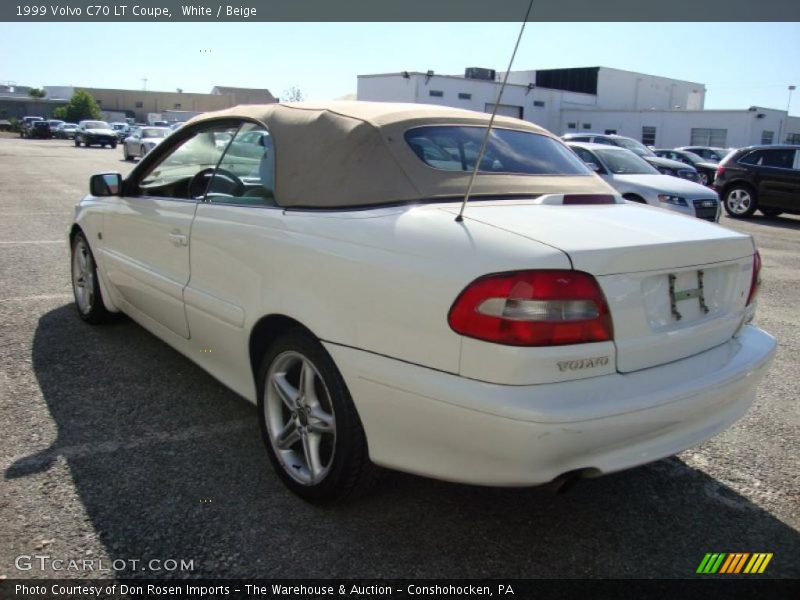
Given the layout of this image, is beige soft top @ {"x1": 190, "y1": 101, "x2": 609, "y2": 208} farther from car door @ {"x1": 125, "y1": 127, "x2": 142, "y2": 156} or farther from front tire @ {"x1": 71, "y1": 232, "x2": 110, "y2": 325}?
car door @ {"x1": 125, "y1": 127, "x2": 142, "y2": 156}

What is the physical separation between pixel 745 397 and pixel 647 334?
0.73 meters

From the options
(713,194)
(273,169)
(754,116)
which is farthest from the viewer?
(754,116)

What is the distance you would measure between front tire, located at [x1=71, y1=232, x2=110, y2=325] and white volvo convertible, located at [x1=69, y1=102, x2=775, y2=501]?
1558 mm

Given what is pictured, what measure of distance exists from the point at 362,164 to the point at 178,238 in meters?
1.25

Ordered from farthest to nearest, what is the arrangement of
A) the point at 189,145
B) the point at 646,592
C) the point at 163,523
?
the point at 189,145 < the point at 163,523 < the point at 646,592

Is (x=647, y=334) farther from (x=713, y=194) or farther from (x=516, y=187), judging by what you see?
(x=713, y=194)

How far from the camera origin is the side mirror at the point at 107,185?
14.1 ft

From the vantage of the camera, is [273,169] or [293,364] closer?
[293,364]

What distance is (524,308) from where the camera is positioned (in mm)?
2086

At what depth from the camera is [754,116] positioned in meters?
46.1

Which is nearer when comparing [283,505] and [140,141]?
[283,505]

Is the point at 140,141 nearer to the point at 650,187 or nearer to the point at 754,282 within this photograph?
the point at 650,187

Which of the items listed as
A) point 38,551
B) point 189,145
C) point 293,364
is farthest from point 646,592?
point 189,145

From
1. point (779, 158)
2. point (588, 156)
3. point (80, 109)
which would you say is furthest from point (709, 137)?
point (80, 109)
